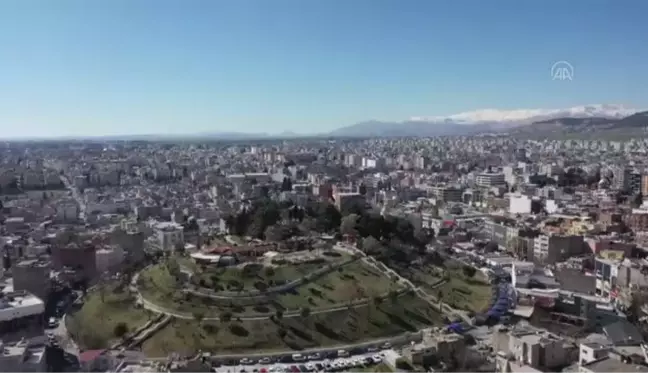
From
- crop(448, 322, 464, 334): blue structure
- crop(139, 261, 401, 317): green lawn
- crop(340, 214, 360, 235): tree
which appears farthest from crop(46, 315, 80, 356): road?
crop(340, 214, 360, 235): tree

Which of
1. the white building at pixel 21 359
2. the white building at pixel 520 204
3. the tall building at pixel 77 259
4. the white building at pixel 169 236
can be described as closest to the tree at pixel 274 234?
the tall building at pixel 77 259

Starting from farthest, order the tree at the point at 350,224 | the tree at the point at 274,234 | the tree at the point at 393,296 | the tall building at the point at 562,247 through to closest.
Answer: the tall building at the point at 562,247 → the tree at the point at 350,224 → the tree at the point at 274,234 → the tree at the point at 393,296

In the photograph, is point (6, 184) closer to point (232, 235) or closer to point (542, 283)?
point (232, 235)

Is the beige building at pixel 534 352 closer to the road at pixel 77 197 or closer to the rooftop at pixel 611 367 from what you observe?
the rooftop at pixel 611 367

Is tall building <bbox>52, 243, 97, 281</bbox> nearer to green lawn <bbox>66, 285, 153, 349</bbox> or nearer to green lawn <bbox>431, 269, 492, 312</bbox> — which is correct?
green lawn <bbox>66, 285, 153, 349</bbox>

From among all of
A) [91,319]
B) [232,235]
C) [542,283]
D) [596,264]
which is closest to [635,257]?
[596,264]

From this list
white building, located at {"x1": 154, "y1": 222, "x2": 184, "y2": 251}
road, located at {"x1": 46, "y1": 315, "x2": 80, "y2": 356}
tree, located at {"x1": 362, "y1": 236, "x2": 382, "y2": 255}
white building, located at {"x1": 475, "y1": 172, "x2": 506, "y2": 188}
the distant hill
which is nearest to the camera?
road, located at {"x1": 46, "y1": 315, "x2": 80, "y2": 356}
